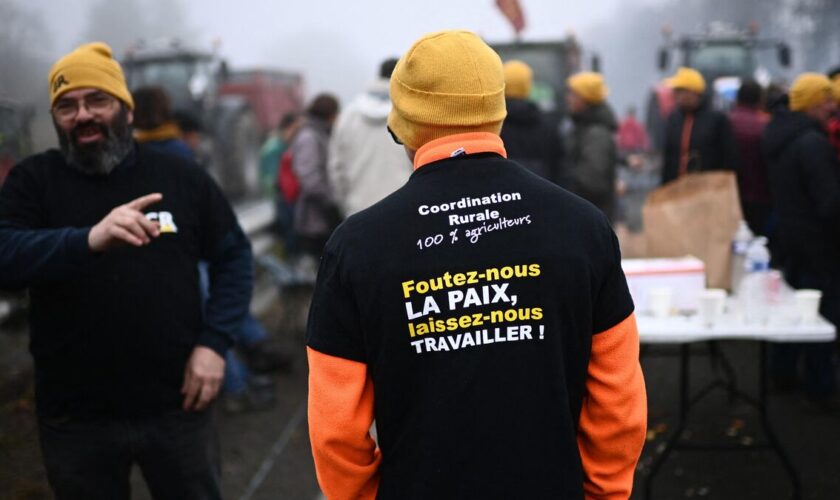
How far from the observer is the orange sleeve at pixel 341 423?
73.7 inches

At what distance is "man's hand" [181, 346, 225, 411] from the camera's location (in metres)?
2.86

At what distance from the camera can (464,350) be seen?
6.02 feet

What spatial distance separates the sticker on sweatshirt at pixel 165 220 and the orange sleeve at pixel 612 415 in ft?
4.80

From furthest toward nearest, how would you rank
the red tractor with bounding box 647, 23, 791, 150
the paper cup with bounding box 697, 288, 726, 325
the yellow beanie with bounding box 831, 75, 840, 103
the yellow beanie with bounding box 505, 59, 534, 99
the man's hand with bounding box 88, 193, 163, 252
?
the red tractor with bounding box 647, 23, 791, 150
the yellow beanie with bounding box 505, 59, 534, 99
the yellow beanie with bounding box 831, 75, 840, 103
the paper cup with bounding box 697, 288, 726, 325
the man's hand with bounding box 88, 193, 163, 252

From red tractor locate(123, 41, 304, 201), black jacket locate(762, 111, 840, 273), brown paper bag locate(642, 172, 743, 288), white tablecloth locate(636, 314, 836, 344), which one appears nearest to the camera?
white tablecloth locate(636, 314, 836, 344)

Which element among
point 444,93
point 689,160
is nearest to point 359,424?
point 444,93

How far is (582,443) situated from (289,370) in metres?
4.80

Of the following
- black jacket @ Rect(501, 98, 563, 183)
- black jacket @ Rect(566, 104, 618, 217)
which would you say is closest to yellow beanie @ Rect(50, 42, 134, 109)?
black jacket @ Rect(501, 98, 563, 183)

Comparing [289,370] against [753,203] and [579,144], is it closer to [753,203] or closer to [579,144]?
[579,144]

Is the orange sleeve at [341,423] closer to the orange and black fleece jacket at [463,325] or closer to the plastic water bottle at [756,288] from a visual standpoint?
the orange and black fleece jacket at [463,325]

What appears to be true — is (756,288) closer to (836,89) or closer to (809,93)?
(809,93)

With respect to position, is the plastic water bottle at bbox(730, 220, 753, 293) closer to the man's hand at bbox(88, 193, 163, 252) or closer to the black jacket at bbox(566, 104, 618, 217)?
the black jacket at bbox(566, 104, 618, 217)

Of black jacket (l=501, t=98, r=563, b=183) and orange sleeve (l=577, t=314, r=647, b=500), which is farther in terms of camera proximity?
black jacket (l=501, t=98, r=563, b=183)

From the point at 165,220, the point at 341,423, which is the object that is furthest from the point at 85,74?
the point at 341,423
